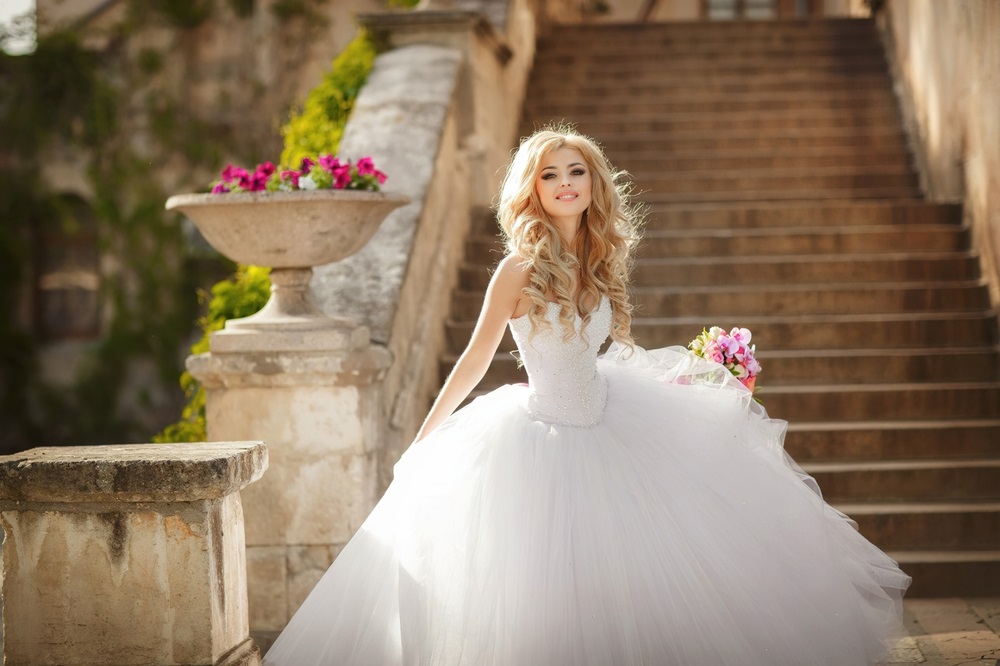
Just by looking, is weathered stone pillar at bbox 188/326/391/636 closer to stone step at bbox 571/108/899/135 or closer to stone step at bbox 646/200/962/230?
stone step at bbox 646/200/962/230

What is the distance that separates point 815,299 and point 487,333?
11.5 feet

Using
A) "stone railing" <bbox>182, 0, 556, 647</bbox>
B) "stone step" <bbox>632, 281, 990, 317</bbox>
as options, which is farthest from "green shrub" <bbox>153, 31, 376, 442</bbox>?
"stone step" <bbox>632, 281, 990, 317</bbox>

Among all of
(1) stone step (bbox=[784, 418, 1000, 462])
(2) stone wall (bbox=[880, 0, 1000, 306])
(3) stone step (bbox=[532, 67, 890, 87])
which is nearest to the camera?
(1) stone step (bbox=[784, 418, 1000, 462])

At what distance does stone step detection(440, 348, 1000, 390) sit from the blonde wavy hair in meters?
2.36

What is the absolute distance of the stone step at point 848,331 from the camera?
637 cm

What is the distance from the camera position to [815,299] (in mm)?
6652

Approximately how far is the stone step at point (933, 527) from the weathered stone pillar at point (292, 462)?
7.19 feet

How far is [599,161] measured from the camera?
376 cm

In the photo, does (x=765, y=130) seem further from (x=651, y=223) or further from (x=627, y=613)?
(x=627, y=613)

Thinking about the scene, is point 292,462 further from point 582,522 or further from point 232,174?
point 582,522

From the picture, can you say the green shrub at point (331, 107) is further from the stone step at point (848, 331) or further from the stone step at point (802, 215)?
the stone step at point (802, 215)

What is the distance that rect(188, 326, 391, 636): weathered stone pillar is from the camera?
15.5 ft

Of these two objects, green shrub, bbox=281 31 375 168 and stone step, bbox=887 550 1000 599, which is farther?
green shrub, bbox=281 31 375 168

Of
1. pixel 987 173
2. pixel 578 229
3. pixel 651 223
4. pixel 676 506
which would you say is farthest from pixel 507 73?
pixel 676 506
